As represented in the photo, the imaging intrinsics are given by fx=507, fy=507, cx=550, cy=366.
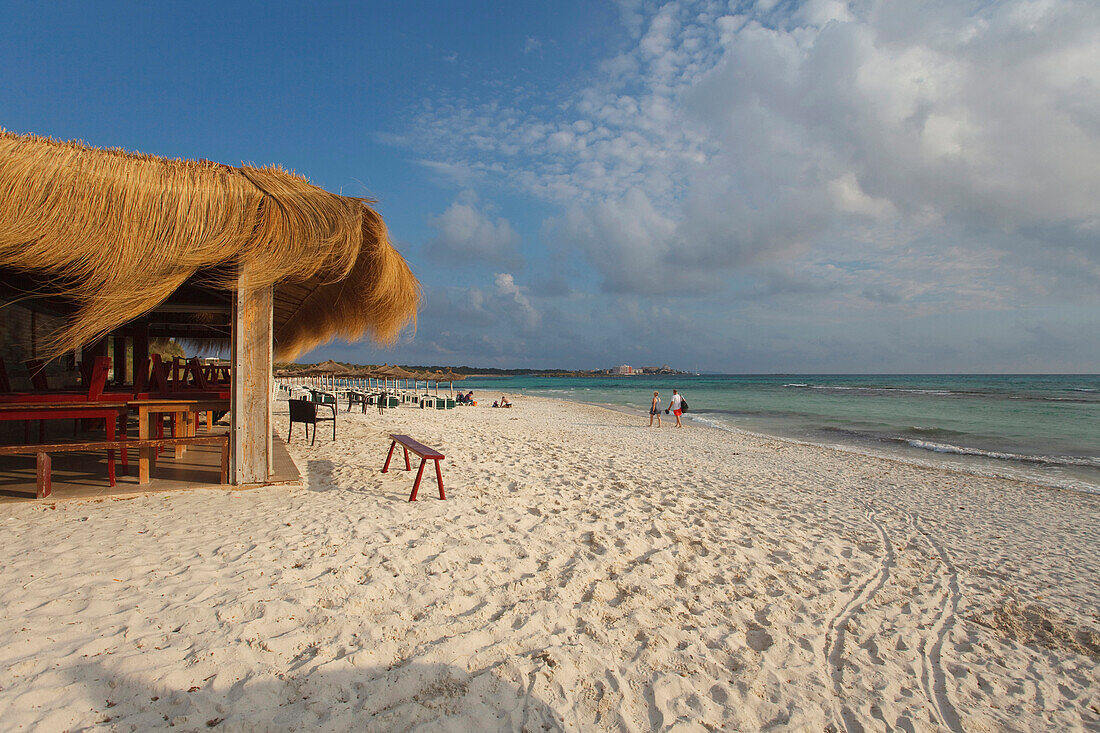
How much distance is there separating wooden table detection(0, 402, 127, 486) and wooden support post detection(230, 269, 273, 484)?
0.96 metres

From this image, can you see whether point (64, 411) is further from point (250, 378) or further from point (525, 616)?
point (525, 616)

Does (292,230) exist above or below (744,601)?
above

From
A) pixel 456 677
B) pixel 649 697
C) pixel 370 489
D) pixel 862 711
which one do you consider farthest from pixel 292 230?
pixel 862 711

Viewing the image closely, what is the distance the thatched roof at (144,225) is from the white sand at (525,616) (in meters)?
1.93

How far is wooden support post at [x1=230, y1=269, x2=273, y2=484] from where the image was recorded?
15.6 feet

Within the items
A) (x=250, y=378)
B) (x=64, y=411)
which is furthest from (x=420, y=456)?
(x=64, y=411)

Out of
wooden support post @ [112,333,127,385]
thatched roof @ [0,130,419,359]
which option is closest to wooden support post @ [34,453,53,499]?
thatched roof @ [0,130,419,359]

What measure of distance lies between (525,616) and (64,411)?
4.60 m

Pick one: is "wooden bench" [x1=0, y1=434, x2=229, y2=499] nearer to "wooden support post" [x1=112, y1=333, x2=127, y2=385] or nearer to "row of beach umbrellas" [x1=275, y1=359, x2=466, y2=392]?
"wooden support post" [x1=112, y1=333, x2=127, y2=385]

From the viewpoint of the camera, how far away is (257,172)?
15.5ft

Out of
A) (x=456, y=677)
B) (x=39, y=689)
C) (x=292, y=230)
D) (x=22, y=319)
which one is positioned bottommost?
(x=456, y=677)

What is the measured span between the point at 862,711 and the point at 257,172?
589cm

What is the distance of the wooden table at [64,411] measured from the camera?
169 inches

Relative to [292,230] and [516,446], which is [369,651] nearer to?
[292,230]
